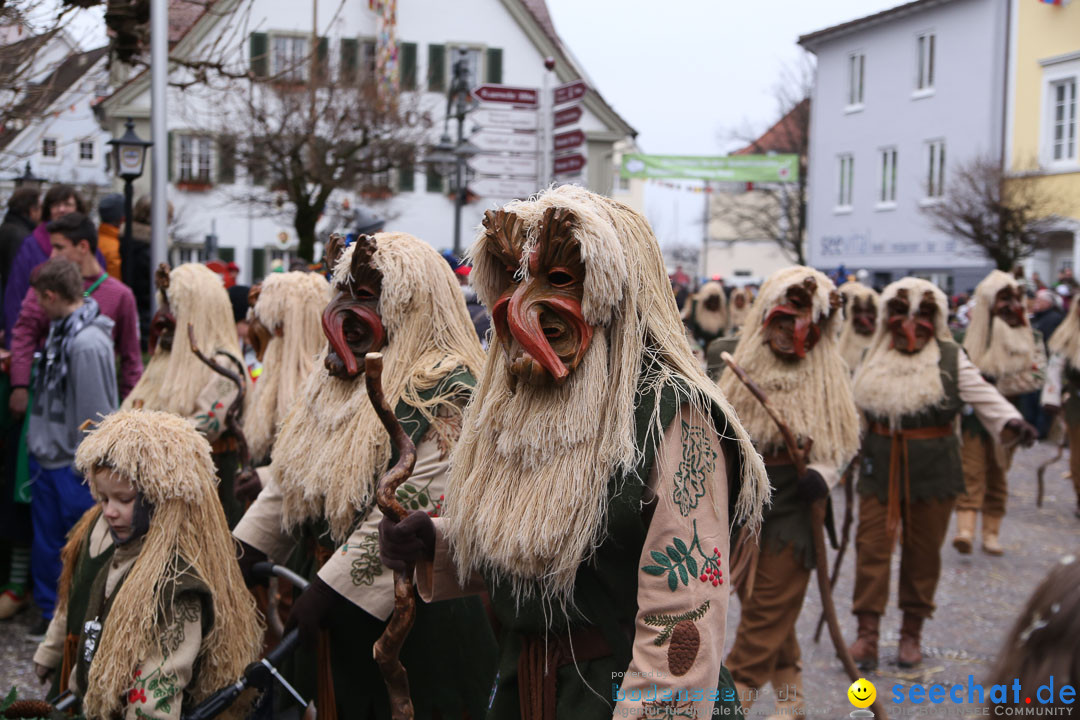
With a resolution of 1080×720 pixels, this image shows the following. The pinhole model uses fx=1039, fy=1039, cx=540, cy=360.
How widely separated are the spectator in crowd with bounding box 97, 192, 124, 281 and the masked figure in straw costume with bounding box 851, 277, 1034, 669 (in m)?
6.09

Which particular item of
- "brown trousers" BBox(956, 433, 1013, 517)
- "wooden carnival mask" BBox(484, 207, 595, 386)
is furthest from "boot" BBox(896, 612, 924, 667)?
"wooden carnival mask" BBox(484, 207, 595, 386)

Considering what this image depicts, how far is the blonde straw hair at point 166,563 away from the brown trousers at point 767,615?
2332 millimetres

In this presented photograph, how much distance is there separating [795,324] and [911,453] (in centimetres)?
164

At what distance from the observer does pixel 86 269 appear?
6.32m

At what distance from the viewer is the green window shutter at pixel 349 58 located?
20.1 m

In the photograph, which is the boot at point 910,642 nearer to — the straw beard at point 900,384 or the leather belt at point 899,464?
the leather belt at point 899,464

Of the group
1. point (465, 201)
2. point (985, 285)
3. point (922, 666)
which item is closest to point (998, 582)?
point (922, 666)

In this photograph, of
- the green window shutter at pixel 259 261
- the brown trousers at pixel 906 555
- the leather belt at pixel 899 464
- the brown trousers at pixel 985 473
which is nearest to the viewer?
the brown trousers at pixel 906 555

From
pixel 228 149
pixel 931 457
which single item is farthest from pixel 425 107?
pixel 931 457

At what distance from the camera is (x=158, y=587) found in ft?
10.2

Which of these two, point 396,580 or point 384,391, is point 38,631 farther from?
point 396,580

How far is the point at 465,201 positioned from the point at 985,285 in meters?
7.59

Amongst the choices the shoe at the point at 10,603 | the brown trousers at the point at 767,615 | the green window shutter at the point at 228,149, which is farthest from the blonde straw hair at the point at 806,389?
the green window shutter at the point at 228,149

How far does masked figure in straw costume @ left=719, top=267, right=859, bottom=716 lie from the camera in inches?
185
